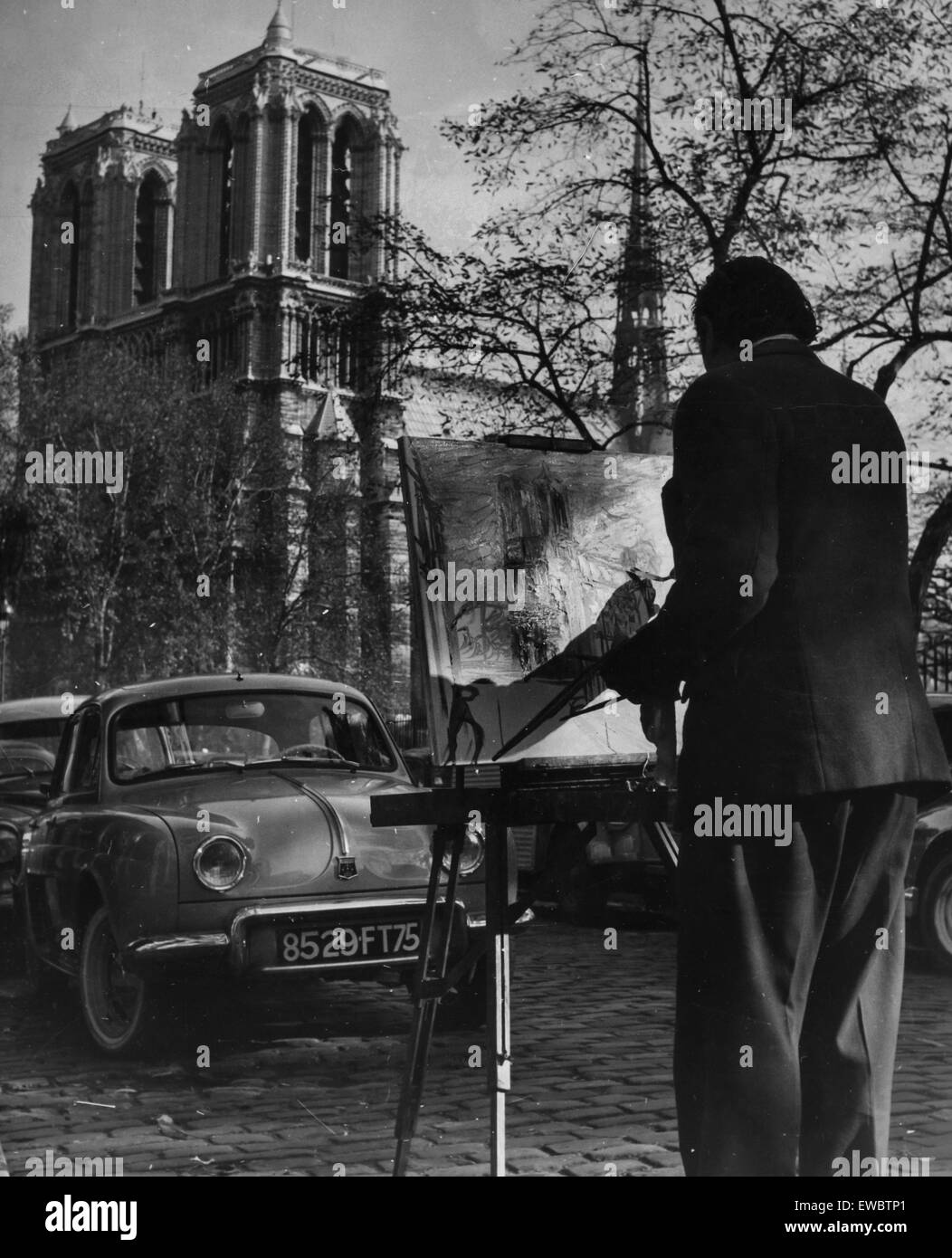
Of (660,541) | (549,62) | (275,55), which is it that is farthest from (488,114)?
(660,541)

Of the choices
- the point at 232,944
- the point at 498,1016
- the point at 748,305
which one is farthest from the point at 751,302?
the point at 232,944

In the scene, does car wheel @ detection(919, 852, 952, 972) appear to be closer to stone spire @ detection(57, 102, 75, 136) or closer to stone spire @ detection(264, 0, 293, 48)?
stone spire @ detection(264, 0, 293, 48)

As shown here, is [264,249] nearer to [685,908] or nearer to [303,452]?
[303,452]

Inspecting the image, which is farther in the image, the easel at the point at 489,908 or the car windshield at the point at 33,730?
the car windshield at the point at 33,730

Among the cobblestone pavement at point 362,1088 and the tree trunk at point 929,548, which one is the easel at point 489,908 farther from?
the tree trunk at point 929,548

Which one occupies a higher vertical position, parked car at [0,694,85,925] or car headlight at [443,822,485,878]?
parked car at [0,694,85,925]

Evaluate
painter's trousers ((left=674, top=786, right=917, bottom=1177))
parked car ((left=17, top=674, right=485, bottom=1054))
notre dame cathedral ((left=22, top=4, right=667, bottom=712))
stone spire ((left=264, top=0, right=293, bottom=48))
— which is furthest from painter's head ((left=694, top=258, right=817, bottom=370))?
stone spire ((left=264, top=0, right=293, bottom=48))

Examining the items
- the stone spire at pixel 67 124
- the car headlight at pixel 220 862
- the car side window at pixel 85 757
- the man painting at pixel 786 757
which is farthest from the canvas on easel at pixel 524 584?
the car side window at pixel 85 757
